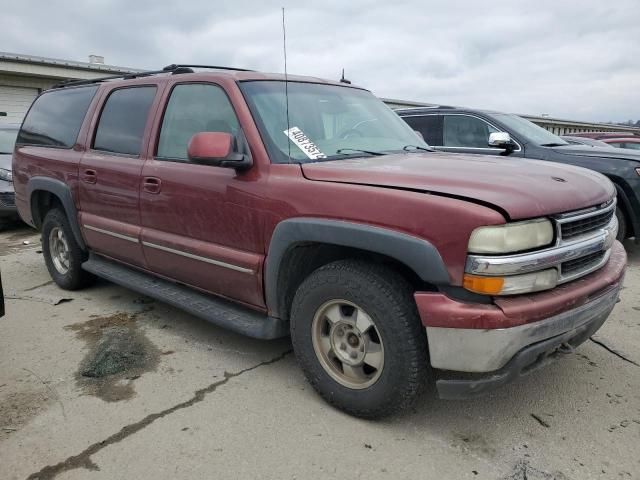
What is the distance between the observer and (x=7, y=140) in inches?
363

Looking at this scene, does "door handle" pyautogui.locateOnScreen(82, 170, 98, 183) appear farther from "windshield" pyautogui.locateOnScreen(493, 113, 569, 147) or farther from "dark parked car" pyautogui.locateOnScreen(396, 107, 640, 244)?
"windshield" pyautogui.locateOnScreen(493, 113, 569, 147)

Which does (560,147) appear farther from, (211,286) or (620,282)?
(211,286)

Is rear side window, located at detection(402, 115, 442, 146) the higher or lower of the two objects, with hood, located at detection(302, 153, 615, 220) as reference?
higher

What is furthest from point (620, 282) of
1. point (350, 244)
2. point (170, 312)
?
point (170, 312)

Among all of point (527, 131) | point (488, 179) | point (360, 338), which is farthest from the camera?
point (527, 131)

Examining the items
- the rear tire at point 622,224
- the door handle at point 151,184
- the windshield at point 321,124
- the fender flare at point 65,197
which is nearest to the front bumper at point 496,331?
the windshield at point 321,124

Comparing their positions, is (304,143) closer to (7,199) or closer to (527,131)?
(527,131)

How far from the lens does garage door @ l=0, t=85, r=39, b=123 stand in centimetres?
1438

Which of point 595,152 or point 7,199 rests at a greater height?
point 595,152

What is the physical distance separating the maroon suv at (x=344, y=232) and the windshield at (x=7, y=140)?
5.92m

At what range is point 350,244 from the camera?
2443mm

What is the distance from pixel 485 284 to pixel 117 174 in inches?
113

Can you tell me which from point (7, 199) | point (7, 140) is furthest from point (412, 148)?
point (7, 140)

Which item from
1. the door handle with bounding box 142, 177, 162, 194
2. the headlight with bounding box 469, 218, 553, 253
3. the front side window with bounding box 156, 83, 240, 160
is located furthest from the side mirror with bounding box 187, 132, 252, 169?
the headlight with bounding box 469, 218, 553, 253
